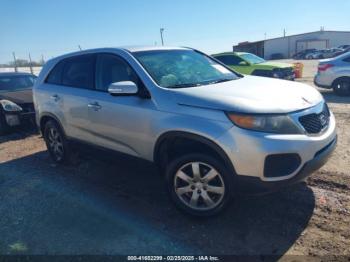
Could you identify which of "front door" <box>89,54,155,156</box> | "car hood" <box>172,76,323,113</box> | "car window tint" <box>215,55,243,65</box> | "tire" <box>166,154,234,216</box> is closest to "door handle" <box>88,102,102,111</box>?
"front door" <box>89,54,155,156</box>

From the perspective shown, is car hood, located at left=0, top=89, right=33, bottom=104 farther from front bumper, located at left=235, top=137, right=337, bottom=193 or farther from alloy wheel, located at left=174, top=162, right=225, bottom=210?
front bumper, located at left=235, top=137, right=337, bottom=193

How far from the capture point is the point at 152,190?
4.64 metres

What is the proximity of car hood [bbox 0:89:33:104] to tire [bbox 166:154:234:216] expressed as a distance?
5766 millimetres

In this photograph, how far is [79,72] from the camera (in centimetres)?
511

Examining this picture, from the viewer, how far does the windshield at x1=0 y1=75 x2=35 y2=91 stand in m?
9.39

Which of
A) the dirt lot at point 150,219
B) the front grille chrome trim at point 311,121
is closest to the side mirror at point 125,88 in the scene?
the dirt lot at point 150,219

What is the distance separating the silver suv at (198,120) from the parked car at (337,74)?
7639mm

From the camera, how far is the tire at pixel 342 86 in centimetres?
1104

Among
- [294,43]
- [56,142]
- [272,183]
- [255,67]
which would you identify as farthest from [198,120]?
[294,43]

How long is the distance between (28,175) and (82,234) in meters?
2.44

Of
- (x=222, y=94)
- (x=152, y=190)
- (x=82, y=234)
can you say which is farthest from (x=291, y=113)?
(x=82, y=234)

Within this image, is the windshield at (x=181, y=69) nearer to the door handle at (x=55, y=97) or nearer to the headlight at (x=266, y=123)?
the headlight at (x=266, y=123)

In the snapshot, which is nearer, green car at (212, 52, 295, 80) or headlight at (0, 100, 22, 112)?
headlight at (0, 100, 22, 112)

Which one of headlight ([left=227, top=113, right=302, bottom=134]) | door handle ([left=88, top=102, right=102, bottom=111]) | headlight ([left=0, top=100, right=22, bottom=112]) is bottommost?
headlight ([left=0, top=100, right=22, bottom=112])
